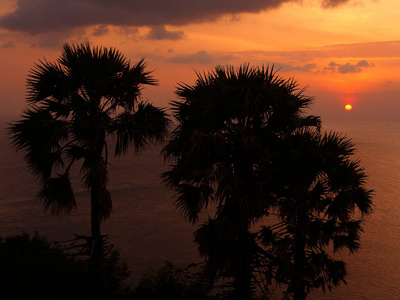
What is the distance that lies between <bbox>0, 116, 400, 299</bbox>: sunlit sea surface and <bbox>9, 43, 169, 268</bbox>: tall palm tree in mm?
10212

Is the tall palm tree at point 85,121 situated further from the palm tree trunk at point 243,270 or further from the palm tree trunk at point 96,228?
the palm tree trunk at point 243,270

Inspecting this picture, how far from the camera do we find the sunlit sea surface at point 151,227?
2548cm

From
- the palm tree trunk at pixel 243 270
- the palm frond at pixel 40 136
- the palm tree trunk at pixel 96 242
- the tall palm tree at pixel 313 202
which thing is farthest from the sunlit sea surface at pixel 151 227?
the palm frond at pixel 40 136

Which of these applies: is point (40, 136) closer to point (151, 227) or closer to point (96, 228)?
point (96, 228)

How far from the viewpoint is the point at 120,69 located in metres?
14.4

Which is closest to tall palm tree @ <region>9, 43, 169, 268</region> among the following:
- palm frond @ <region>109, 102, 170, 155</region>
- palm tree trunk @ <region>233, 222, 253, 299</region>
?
palm frond @ <region>109, 102, 170, 155</region>

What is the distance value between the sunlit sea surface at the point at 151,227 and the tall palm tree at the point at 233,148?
10418mm

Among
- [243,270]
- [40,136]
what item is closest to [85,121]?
[40,136]

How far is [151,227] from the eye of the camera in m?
35.1

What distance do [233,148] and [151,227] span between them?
2418cm

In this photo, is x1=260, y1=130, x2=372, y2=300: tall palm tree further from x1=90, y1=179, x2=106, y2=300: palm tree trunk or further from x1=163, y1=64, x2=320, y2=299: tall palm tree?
x1=90, y1=179, x2=106, y2=300: palm tree trunk

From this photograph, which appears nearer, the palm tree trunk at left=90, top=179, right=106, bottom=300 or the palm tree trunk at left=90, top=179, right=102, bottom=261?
the palm tree trunk at left=90, top=179, right=106, bottom=300

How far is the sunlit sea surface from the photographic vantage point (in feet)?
83.6

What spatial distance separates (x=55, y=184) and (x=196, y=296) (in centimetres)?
547
